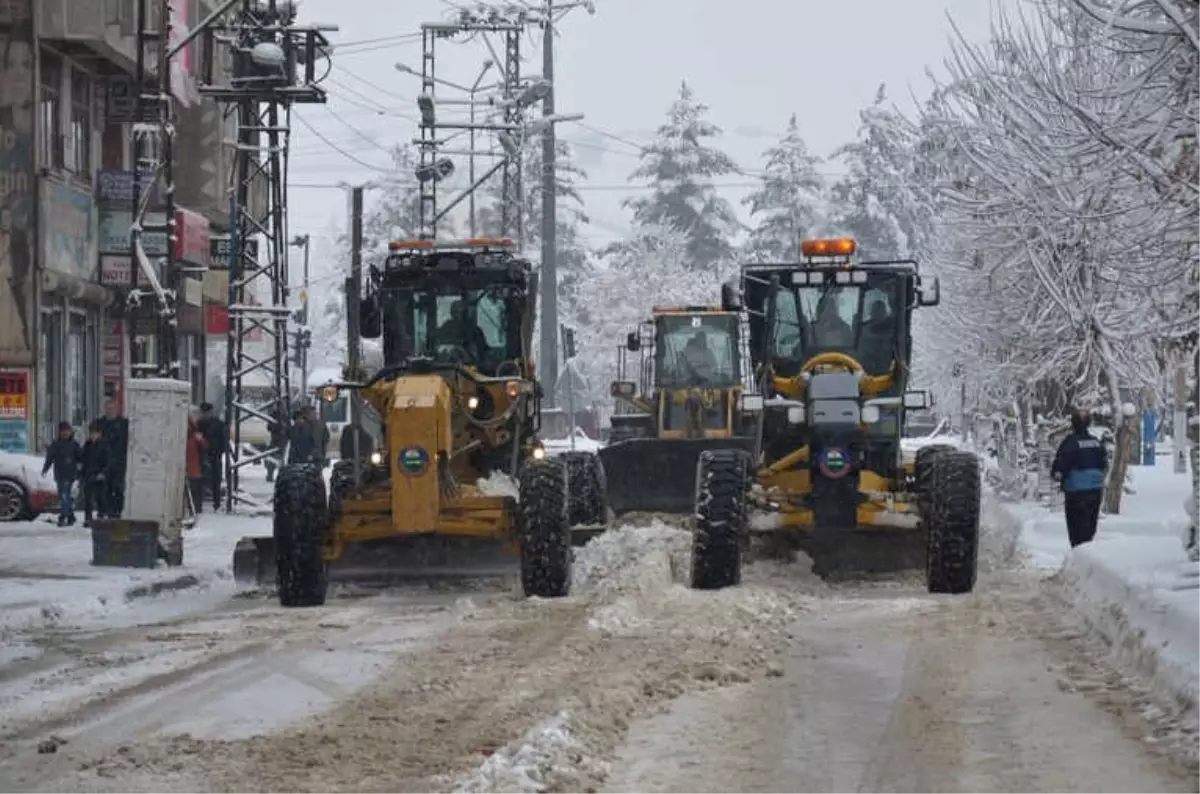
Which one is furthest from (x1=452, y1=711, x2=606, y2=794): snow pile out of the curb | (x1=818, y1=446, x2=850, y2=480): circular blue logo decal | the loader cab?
the loader cab

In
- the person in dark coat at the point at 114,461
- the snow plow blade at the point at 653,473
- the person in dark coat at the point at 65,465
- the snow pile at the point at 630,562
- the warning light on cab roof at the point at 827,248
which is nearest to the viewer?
the snow pile at the point at 630,562

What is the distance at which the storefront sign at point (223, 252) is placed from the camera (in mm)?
33200

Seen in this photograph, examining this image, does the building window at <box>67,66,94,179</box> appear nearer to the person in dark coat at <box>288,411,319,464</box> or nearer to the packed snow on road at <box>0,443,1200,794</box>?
the person in dark coat at <box>288,411,319,464</box>

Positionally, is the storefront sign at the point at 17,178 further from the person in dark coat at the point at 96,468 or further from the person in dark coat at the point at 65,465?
the person in dark coat at the point at 96,468

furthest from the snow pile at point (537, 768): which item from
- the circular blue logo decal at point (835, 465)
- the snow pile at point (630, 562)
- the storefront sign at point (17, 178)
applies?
the storefront sign at point (17, 178)

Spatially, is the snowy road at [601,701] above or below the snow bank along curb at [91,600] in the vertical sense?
above

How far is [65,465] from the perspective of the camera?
87.6 feet

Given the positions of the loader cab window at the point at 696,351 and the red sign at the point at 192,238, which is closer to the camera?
the loader cab window at the point at 696,351

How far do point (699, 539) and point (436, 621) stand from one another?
7.65ft

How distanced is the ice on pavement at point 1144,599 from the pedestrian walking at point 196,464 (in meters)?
11.6

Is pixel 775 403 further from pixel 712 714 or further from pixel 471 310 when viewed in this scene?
pixel 712 714

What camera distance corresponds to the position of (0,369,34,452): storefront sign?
3259 centimetres

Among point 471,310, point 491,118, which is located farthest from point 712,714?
point 491,118

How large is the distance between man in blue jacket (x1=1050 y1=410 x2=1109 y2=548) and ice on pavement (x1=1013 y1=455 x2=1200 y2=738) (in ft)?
1.47
